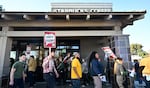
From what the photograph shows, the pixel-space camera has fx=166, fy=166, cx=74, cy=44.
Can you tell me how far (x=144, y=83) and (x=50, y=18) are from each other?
220 inches

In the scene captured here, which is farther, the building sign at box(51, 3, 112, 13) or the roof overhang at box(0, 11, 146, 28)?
the building sign at box(51, 3, 112, 13)

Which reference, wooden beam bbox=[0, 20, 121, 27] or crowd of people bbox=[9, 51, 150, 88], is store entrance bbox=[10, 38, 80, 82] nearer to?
crowd of people bbox=[9, 51, 150, 88]

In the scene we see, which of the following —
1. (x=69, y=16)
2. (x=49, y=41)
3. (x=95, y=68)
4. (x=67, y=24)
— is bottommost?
(x=95, y=68)

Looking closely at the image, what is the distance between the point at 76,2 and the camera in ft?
41.5

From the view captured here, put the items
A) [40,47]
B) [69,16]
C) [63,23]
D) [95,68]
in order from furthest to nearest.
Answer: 1. [40,47]
2. [63,23]
3. [69,16]
4. [95,68]

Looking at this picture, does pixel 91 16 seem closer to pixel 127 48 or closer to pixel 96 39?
pixel 127 48

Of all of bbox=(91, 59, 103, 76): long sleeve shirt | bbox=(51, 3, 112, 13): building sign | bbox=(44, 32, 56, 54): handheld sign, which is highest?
bbox=(51, 3, 112, 13): building sign

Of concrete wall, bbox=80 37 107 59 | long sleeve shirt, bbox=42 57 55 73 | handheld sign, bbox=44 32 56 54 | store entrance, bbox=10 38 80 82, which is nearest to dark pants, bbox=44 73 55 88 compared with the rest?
long sleeve shirt, bbox=42 57 55 73

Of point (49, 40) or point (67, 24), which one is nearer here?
point (49, 40)

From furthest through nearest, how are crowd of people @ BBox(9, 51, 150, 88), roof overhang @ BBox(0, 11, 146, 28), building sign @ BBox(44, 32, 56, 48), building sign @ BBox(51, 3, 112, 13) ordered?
building sign @ BBox(51, 3, 112, 13)
roof overhang @ BBox(0, 11, 146, 28)
crowd of people @ BBox(9, 51, 150, 88)
building sign @ BBox(44, 32, 56, 48)

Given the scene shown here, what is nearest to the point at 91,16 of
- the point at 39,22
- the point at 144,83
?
the point at 39,22

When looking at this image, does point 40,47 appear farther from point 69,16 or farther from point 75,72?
point 75,72

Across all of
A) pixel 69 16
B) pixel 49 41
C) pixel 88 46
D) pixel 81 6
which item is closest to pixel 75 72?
pixel 49 41

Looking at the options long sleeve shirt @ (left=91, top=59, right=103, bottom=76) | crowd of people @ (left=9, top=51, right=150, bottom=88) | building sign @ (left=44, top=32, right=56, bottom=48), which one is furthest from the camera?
crowd of people @ (left=9, top=51, right=150, bottom=88)
